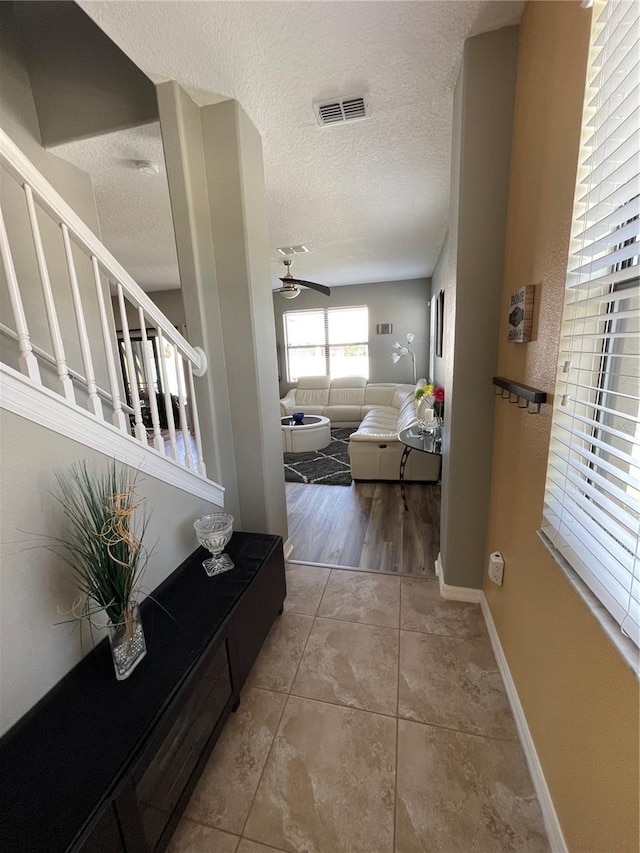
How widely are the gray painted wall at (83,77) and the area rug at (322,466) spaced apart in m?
3.04

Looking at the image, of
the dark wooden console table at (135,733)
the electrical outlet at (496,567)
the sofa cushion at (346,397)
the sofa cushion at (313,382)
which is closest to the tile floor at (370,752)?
the dark wooden console table at (135,733)

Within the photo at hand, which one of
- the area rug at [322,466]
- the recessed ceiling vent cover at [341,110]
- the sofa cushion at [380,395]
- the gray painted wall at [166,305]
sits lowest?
the area rug at [322,466]

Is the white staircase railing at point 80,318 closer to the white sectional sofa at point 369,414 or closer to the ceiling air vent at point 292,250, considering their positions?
the white sectional sofa at point 369,414

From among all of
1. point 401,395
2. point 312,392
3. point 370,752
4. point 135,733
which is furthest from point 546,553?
point 312,392

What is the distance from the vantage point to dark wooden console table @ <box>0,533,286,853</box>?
749mm

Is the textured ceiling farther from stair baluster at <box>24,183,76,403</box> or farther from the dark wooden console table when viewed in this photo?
the dark wooden console table

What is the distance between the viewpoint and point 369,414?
17.0 feet

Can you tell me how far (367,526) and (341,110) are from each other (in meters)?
2.64

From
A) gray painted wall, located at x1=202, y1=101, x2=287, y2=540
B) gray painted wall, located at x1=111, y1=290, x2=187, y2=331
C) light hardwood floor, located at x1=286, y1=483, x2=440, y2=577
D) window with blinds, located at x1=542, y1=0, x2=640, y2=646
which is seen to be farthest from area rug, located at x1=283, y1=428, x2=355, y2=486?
gray painted wall, located at x1=111, y1=290, x2=187, y2=331

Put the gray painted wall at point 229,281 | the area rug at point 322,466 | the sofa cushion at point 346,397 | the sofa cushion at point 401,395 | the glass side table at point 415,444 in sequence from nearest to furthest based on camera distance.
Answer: the gray painted wall at point 229,281, the glass side table at point 415,444, the area rug at point 322,466, the sofa cushion at point 401,395, the sofa cushion at point 346,397

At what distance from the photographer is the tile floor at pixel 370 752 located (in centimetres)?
102

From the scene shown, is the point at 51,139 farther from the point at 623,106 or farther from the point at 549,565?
the point at 549,565

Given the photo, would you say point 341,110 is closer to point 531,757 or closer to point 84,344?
point 84,344

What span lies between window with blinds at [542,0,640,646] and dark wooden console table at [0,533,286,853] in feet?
3.82
